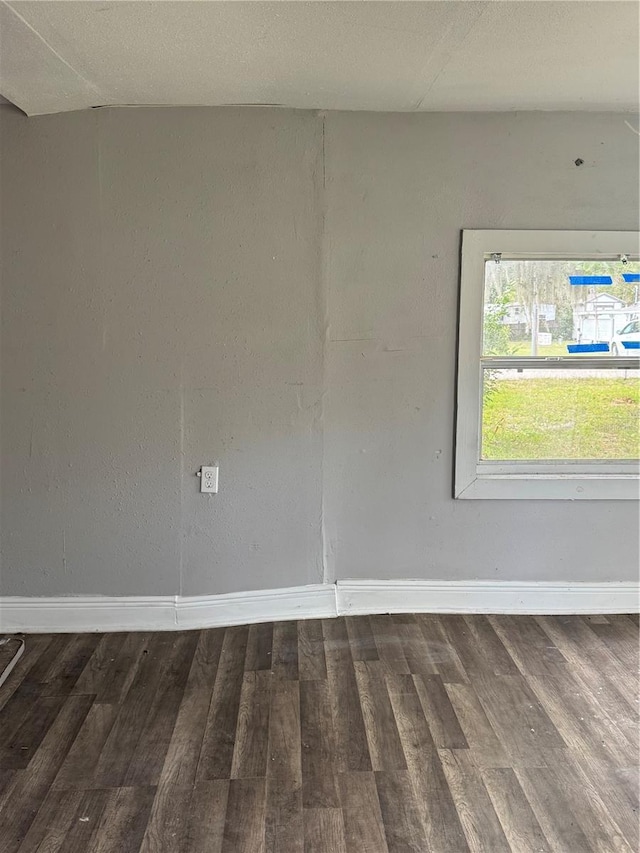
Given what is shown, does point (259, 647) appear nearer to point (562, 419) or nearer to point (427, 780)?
point (427, 780)

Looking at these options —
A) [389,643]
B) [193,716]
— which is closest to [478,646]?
[389,643]

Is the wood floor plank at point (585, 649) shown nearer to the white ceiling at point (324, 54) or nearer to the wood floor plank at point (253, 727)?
the wood floor plank at point (253, 727)

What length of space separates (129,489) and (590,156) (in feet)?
8.34

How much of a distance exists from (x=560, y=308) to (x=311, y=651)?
189 cm

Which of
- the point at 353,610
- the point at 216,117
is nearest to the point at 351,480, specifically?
the point at 353,610

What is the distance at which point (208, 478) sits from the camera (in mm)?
2967

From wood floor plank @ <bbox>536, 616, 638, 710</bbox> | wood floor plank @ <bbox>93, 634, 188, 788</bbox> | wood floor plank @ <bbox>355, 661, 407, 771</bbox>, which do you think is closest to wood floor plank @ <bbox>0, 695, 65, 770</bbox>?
wood floor plank @ <bbox>93, 634, 188, 788</bbox>

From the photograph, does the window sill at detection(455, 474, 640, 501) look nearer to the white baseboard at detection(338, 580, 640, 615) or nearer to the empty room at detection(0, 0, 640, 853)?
the empty room at detection(0, 0, 640, 853)

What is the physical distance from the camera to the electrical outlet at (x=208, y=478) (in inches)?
117

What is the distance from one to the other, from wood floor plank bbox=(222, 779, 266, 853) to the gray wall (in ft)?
3.78

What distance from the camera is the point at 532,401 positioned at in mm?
3092

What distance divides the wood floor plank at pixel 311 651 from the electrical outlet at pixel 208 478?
0.75m

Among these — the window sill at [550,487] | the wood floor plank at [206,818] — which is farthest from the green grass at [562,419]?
the wood floor plank at [206,818]

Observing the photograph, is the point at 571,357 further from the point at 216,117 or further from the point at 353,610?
the point at 216,117
